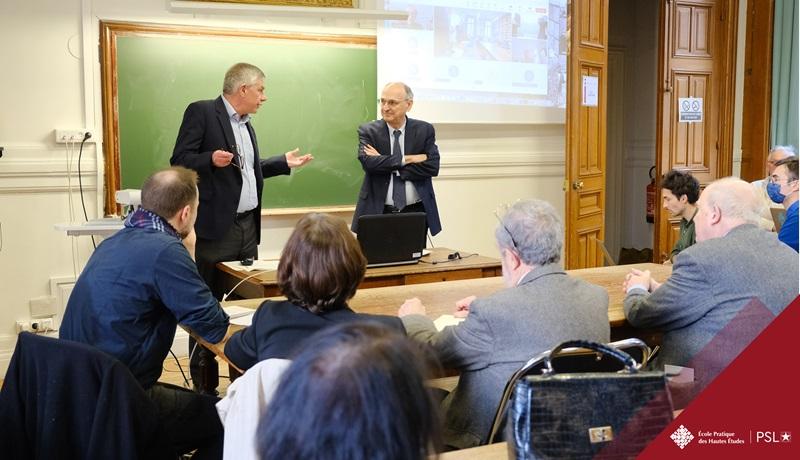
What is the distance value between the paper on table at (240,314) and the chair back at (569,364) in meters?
0.98

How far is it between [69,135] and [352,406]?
4524 mm

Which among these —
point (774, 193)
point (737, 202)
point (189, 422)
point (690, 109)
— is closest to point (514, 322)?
point (737, 202)

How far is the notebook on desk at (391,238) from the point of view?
387cm

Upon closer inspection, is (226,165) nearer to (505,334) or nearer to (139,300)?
(139,300)

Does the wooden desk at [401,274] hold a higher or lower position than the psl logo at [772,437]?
higher

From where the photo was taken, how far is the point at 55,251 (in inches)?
196

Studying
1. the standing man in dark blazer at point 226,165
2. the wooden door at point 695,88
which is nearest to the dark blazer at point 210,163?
the standing man in dark blazer at point 226,165

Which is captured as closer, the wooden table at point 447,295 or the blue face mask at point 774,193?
the wooden table at point 447,295

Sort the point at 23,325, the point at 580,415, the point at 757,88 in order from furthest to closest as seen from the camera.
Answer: the point at 757,88
the point at 23,325
the point at 580,415

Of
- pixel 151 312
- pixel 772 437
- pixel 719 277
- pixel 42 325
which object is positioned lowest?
pixel 42 325

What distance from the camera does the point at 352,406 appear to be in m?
0.82

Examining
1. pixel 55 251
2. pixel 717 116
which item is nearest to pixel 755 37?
pixel 717 116

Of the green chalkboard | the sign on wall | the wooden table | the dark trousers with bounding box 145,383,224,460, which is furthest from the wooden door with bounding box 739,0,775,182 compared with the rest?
the dark trousers with bounding box 145,383,224,460

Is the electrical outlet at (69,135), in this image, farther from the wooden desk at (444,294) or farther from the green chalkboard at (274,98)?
the wooden desk at (444,294)
